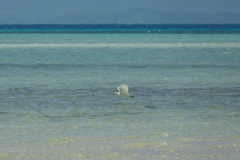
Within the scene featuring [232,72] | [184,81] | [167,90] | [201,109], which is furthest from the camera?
[232,72]

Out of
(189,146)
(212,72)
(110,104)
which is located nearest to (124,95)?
(110,104)

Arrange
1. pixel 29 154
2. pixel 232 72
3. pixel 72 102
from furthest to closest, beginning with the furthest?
pixel 232 72
pixel 72 102
pixel 29 154

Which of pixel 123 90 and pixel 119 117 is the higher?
pixel 123 90

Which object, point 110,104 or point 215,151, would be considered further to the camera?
point 110,104

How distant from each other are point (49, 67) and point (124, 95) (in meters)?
12.2

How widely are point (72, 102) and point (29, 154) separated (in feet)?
19.2

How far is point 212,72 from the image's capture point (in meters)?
24.0

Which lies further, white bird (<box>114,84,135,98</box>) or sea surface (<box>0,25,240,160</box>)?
white bird (<box>114,84,135,98</box>)

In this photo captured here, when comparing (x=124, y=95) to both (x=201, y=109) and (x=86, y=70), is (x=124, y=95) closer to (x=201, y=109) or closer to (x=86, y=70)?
(x=201, y=109)

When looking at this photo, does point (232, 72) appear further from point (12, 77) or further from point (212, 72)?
point (12, 77)

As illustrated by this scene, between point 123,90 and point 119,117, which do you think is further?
point 123,90

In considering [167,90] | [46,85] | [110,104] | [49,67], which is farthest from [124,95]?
[49,67]

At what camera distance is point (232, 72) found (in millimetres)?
24000

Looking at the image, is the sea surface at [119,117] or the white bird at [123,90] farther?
the white bird at [123,90]
